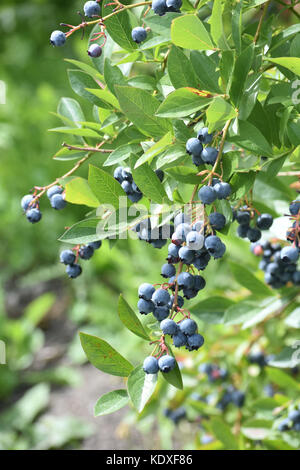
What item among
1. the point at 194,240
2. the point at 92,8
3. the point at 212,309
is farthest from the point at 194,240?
the point at 212,309

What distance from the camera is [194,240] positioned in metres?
0.56

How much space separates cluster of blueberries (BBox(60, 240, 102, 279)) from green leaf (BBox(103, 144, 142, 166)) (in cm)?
16

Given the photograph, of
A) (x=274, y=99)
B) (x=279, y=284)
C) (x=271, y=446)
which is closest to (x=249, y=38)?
(x=274, y=99)

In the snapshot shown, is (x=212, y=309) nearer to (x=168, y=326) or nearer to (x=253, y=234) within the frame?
(x=253, y=234)

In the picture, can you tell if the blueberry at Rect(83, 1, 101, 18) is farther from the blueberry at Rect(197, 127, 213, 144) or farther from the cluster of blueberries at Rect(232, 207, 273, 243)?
the cluster of blueberries at Rect(232, 207, 273, 243)

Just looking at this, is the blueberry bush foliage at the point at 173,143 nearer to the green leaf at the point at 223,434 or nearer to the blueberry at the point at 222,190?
the blueberry at the point at 222,190

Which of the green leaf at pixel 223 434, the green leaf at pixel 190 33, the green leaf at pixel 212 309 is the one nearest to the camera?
the green leaf at pixel 190 33

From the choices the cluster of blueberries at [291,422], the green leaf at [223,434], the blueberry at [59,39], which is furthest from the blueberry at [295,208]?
the green leaf at [223,434]

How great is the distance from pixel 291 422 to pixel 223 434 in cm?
17

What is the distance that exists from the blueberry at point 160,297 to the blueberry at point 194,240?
69 millimetres

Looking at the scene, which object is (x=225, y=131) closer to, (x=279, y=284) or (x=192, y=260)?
(x=192, y=260)

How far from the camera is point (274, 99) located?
620mm

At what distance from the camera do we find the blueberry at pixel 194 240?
1.83 feet
